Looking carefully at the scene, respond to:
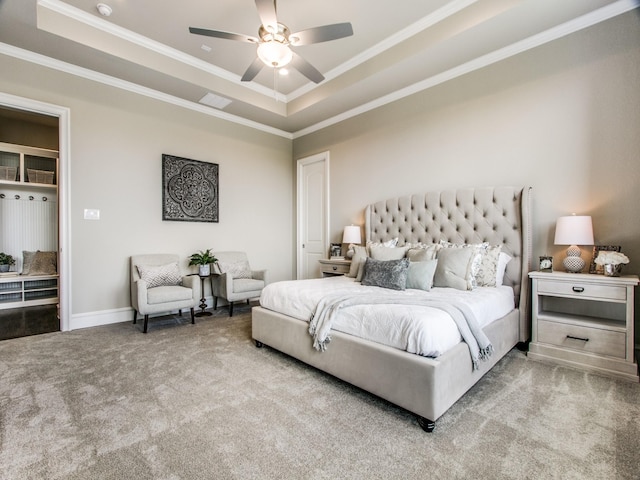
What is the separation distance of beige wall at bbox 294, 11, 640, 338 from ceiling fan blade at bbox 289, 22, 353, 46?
1.89 m

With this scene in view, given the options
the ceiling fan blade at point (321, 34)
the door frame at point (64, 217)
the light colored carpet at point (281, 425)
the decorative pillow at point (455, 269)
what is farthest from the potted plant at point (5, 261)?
the decorative pillow at point (455, 269)

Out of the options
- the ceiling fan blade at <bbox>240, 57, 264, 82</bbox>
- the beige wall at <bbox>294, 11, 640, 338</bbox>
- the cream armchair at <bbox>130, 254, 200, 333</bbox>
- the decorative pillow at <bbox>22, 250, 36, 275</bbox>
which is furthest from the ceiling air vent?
the decorative pillow at <bbox>22, 250, 36, 275</bbox>

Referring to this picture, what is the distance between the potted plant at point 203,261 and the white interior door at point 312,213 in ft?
5.89

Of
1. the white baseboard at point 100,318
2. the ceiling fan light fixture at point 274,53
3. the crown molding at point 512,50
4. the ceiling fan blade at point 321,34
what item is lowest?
the white baseboard at point 100,318

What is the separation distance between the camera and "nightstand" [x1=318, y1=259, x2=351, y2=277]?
14.4ft

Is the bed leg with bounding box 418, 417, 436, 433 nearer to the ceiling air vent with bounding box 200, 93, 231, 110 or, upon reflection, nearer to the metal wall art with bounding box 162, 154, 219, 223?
the metal wall art with bounding box 162, 154, 219, 223

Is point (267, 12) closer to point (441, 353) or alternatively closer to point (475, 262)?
point (441, 353)

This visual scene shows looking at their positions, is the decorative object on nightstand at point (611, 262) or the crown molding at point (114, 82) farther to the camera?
the crown molding at point (114, 82)

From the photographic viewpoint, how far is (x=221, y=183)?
16.4 feet

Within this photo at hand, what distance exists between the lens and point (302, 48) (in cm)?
367

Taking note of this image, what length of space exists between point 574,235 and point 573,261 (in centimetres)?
25

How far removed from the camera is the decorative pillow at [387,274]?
2885 mm

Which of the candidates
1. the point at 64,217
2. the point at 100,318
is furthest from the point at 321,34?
the point at 100,318

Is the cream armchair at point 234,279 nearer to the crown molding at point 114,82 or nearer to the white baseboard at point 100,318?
the white baseboard at point 100,318
